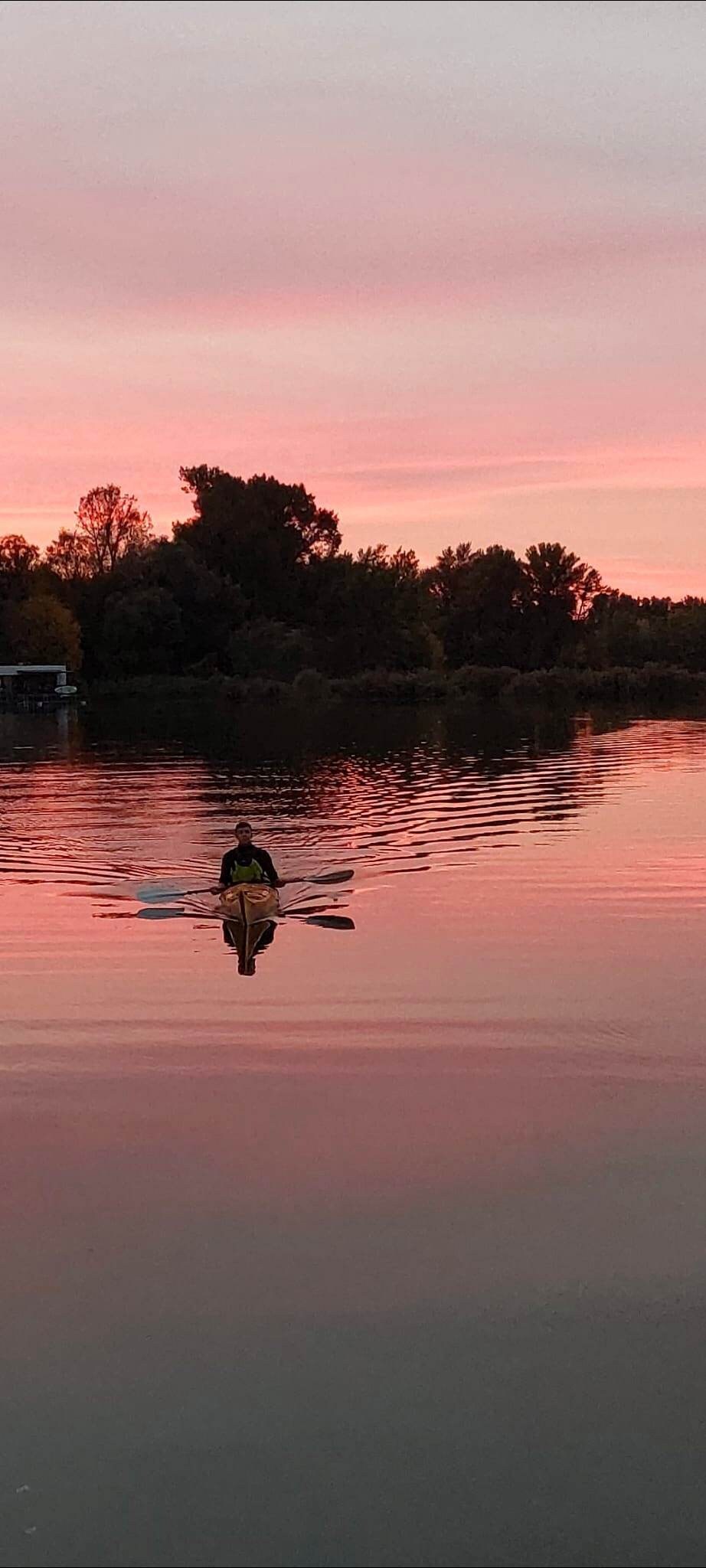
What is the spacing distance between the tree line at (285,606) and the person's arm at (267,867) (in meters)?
99.2

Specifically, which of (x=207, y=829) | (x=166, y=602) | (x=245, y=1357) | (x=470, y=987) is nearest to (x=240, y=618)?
(x=166, y=602)

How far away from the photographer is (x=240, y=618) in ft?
422

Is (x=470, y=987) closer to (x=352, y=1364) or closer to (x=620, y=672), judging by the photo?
(x=352, y=1364)

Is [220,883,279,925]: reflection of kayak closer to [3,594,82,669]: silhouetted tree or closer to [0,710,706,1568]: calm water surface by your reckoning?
[0,710,706,1568]: calm water surface

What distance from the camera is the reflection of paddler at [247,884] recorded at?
22500 mm

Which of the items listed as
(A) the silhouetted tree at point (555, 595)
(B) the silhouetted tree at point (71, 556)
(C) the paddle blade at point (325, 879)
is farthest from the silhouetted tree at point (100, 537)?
(C) the paddle blade at point (325, 879)

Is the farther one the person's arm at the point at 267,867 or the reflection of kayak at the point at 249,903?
the person's arm at the point at 267,867

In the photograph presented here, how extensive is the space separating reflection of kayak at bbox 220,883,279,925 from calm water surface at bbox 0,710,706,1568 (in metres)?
0.44

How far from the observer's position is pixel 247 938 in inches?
844

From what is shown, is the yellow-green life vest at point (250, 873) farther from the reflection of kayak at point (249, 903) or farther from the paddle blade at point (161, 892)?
the paddle blade at point (161, 892)

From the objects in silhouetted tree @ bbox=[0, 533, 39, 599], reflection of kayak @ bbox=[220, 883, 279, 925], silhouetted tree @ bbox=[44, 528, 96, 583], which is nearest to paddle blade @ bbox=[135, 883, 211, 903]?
reflection of kayak @ bbox=[220, 883, 279, 925]

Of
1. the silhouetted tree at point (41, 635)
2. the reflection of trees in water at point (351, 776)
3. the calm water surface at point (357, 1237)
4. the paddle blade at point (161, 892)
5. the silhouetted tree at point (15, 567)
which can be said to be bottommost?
the calm water surface at point (357, 1237)

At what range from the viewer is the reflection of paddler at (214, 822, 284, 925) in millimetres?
22500

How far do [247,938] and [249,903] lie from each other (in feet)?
3.52
